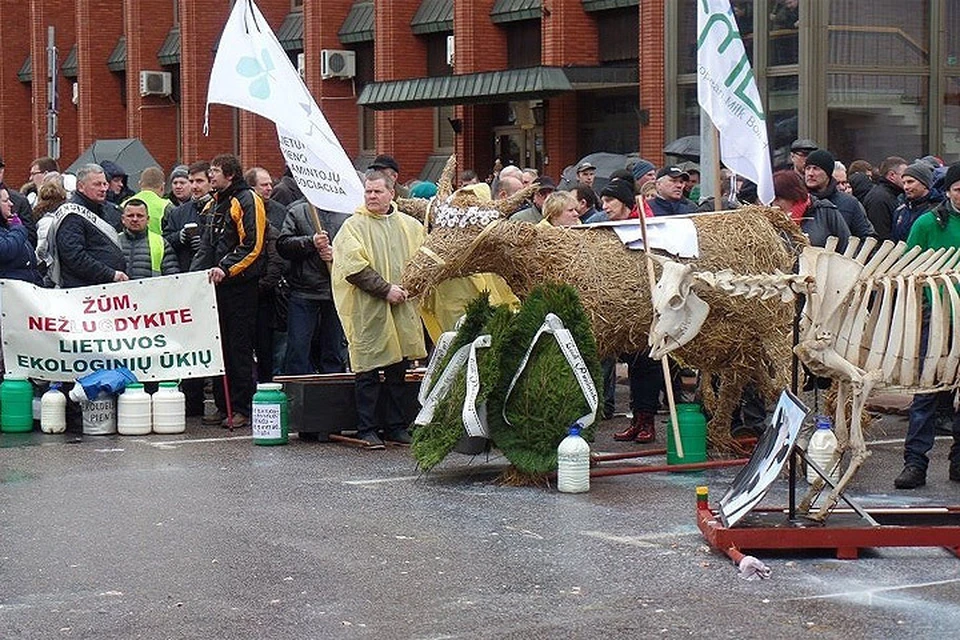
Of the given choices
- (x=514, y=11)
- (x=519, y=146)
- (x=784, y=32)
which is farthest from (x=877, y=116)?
(x=514, y=11)

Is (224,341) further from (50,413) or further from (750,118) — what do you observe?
(750,118)

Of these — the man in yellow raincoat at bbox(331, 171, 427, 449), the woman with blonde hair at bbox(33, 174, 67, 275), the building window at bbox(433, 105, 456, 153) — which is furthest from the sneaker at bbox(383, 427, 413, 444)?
the building window at bbox(433, 105, 456, 153)

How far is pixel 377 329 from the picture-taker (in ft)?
41.3

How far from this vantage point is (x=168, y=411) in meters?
13.8

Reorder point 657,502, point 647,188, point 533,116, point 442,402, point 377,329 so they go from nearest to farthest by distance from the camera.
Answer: point 657,502
point 442,402
point 377,329
point 647,188
point 533,116

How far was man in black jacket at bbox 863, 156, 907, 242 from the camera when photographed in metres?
15.7

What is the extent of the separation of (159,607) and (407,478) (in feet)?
12.0

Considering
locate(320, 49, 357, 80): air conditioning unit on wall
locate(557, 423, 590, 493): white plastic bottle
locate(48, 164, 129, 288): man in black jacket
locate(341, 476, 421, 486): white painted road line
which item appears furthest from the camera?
locate(320, 49, 357, 80): air conditioning unit on wall

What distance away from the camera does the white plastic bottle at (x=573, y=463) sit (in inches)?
416

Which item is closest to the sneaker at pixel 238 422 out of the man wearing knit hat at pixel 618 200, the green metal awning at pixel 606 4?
the man wearing knit hat at pixel 618 200

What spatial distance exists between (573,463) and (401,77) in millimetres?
22734

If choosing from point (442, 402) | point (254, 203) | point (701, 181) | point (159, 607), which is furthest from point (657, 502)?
point (701, 181)

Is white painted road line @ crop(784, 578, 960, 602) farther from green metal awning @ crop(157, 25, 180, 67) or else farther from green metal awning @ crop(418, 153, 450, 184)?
A: green metal awning @ crop(157, 25, 180, 67)

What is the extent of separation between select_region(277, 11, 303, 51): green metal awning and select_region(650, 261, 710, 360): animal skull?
27.3m
